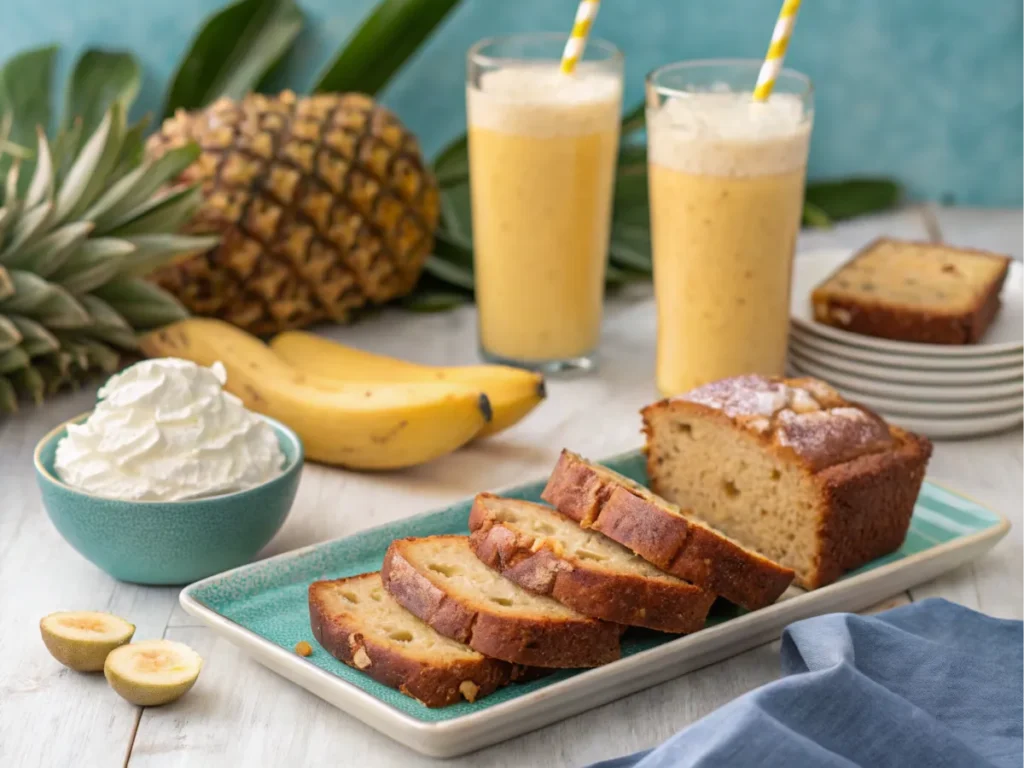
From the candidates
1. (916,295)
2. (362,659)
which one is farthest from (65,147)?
(916,295)

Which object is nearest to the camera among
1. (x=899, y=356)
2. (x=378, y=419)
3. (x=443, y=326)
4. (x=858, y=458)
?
(x=858, y=458)

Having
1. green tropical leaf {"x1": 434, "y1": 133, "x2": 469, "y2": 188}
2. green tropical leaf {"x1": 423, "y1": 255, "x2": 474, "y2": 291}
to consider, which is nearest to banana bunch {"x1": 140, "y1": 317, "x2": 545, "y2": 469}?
green tropical leaf {"x1": 423, "y1": 255, "x2": 474, "y2": 291}

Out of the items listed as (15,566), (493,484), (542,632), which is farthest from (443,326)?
(542,632)

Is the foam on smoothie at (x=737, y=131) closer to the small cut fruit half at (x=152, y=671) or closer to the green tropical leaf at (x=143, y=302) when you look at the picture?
the green tropical leaf at (x=143, y=302)

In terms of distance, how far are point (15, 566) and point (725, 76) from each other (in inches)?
52.9

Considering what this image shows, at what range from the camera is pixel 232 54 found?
2951mm

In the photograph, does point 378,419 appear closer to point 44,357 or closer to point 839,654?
point 44,357

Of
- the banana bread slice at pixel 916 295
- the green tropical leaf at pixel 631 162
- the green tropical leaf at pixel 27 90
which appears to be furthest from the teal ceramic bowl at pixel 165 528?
the green tropical leaf at pixel 631 162

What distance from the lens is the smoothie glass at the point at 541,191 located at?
7.39ft

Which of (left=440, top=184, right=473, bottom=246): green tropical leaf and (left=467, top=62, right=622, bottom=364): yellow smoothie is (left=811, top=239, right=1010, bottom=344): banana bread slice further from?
(left=440, top=184, right=473, bottom=246): green tropical leaf

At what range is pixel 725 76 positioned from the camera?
2.19 m

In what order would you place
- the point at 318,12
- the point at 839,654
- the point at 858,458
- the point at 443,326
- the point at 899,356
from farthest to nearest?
the point at 318,12, the point at 443,326, the point at 899,356, the point at 858,458, the point at 839,654

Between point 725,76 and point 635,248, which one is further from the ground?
point 725,76

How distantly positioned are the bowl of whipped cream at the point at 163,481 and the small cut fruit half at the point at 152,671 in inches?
6.9
